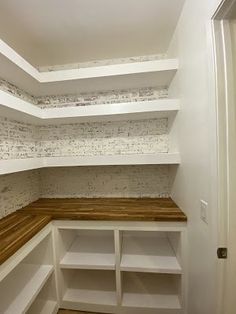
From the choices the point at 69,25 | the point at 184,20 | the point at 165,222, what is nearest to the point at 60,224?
the point at 165,222

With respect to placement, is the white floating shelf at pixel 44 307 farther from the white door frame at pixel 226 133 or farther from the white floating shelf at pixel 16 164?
the white door frame at pixel 226 133

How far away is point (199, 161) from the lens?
1.01 meters

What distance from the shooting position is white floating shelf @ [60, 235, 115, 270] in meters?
1.42

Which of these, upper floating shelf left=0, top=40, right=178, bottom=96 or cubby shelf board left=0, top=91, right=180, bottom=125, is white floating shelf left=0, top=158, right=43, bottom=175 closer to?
cubby shelf board left=0, top=91, right=180, bottom=125

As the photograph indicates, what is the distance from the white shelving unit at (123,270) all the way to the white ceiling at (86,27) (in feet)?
4.77

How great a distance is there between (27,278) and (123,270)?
2.28ft

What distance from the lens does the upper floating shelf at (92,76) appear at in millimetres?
1360

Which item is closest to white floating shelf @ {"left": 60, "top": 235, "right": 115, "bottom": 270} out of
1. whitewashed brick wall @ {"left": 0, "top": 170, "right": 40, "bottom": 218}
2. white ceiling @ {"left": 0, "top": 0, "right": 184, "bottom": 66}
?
whitewashed brick wall @ {"left": 0, "top": 170, "right": 40, "bottom": 218}

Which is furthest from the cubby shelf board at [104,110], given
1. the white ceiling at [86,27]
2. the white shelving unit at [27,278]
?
the white shelving unit at [27,278]

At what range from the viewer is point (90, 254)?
155 cm

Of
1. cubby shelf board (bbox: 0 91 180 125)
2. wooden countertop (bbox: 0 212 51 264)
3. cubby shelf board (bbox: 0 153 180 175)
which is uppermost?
cubby shelf board (bbox: 0 91 180 125)

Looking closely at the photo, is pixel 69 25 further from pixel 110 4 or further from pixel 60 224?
pixel 60 224

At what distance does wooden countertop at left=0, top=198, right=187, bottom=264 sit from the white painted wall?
227 mm

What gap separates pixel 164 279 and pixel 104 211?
89 centimetres
